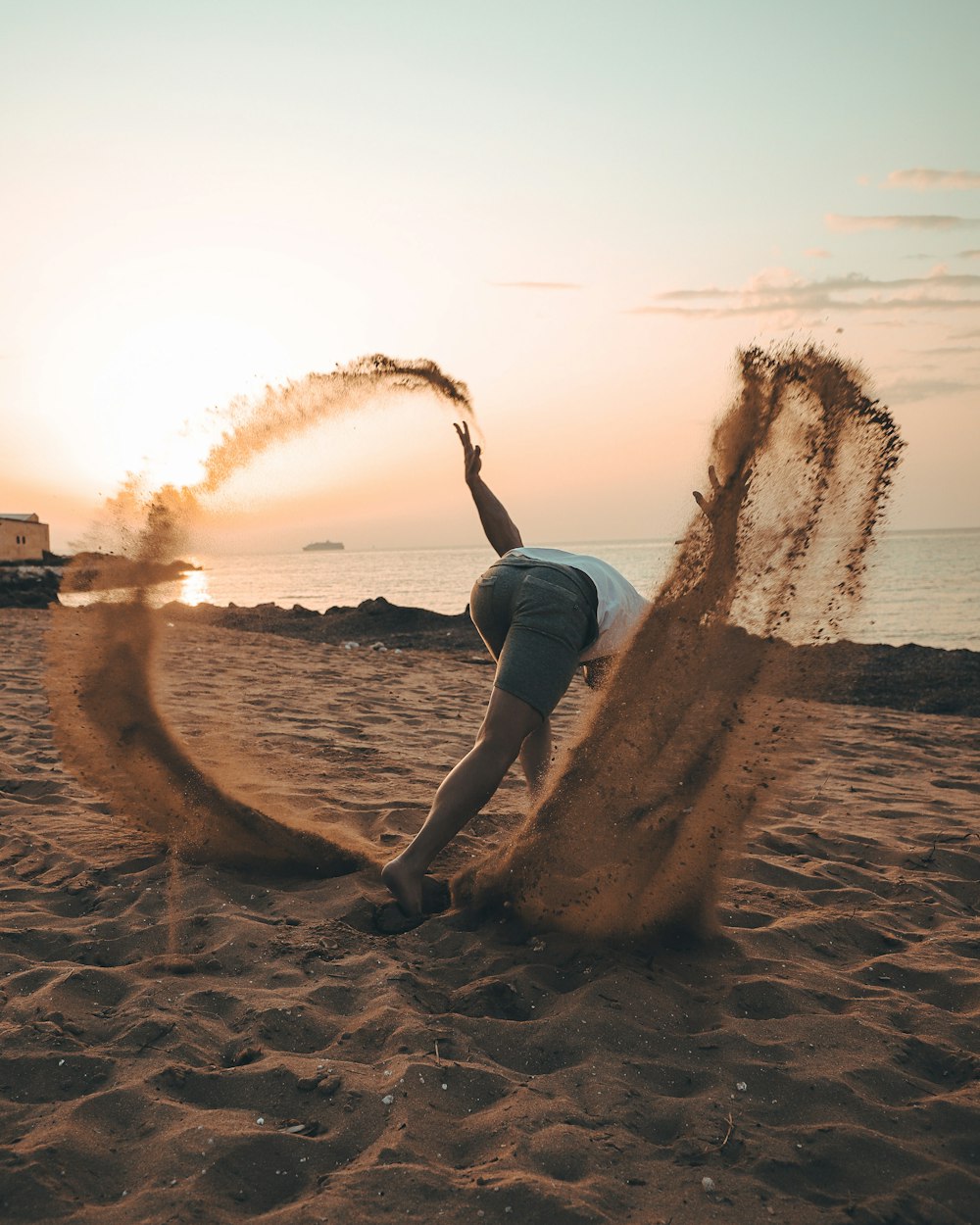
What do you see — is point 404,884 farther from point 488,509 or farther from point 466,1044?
point 488,509

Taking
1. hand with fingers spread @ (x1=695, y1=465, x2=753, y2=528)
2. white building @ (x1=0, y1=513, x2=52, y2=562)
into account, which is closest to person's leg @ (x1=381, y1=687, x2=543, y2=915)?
hand with fingers spread @ (x1=695, y1=465, x2=753, y2=528)

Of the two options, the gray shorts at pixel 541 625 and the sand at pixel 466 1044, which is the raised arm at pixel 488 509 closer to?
the gray shorts at pixel 541 625

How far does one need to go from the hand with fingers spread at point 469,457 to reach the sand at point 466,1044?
1.69 metres

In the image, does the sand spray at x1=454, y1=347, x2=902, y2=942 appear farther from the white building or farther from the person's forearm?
the white building

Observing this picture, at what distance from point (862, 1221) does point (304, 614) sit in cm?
1745

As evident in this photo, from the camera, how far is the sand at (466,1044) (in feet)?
6.97

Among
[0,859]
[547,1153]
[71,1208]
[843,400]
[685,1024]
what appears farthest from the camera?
[0,859]

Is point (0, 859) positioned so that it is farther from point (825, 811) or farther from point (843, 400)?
point (825, 811)

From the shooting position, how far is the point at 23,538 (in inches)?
1539

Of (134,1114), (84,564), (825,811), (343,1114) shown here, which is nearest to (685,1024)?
(343,1114)

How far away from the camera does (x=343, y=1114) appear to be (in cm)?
237

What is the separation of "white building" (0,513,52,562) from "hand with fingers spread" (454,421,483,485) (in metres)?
37.9

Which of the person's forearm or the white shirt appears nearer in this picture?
the white shirt

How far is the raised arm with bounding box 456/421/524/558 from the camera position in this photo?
4.03 meters
